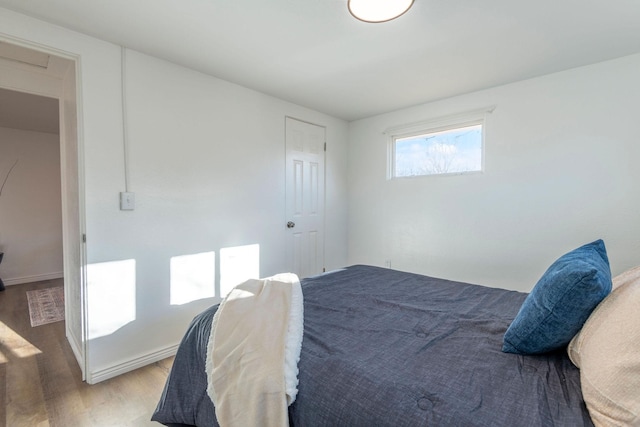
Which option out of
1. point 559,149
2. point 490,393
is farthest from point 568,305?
point 559,149

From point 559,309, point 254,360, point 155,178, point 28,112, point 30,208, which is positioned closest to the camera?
point 559,309

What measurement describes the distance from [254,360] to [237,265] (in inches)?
68.6

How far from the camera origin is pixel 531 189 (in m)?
2.63

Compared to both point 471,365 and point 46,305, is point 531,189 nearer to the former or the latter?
point 471,365

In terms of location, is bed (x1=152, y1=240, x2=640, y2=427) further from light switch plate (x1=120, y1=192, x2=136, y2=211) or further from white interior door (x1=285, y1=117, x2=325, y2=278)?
white interior door (x1=285, y1=117, x2=325, y2=278)

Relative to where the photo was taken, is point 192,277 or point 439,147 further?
point 439,147

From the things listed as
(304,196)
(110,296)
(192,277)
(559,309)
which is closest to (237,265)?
(192,277)

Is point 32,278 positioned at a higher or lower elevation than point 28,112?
lower

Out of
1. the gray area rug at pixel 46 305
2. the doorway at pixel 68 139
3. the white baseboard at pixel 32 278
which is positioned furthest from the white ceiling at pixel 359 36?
the white baseboard at pixel 32 278

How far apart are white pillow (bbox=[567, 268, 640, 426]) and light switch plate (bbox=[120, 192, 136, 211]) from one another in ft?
8.24

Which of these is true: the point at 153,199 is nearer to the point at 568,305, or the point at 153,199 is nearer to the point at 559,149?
the point at 568,305

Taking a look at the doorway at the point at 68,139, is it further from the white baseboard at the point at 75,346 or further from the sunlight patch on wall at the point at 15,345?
the sunlight patch on wall at the point at 15,345

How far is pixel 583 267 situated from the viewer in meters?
1.00

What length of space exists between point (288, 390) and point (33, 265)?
18.0 feet
